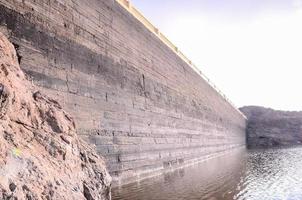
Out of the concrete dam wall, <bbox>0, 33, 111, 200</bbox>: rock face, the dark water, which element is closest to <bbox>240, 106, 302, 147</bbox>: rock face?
the concrete dam wall

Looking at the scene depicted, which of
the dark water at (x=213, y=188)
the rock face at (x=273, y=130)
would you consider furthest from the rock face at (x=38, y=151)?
the rock face at (x=273, y=130)

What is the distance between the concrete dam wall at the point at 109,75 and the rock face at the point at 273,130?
41.8 metres

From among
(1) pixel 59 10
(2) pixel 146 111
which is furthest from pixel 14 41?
(2) pixel 146 111

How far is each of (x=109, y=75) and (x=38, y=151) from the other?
6.79 meters

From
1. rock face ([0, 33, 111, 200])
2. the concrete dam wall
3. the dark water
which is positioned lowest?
the dark water

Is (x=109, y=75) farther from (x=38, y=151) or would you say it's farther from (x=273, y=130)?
(x=273, y=130)

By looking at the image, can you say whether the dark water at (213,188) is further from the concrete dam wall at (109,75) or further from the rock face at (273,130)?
the rock face at (273,130)

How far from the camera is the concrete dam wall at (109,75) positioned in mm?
9008

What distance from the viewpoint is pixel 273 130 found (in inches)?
2466

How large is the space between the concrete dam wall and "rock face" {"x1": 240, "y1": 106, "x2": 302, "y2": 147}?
41.8m

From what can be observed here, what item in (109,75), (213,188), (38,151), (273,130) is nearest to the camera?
(38,151)

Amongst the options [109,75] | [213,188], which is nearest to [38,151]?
[109,75]

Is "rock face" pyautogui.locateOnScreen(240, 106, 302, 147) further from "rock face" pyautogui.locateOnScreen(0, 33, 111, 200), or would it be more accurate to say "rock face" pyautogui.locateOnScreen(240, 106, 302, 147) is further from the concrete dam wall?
"rock face" pyautogui.locateOnScreen(0, 33, 111, 200)

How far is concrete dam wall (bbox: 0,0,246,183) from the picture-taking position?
9008mm
